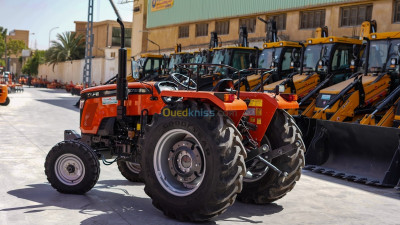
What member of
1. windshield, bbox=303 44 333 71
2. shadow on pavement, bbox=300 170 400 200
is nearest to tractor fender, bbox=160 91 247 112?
→ shadow on pavement, bbox=300 170 400 200

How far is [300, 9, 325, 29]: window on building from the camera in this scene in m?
26.4

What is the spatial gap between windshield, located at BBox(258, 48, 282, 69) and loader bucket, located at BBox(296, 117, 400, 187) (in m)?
6.79

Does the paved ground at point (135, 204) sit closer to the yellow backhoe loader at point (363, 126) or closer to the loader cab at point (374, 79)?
the yellow backhoe loader at point (363, 126)

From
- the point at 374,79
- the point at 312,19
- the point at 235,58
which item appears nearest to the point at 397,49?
the point at 374,79

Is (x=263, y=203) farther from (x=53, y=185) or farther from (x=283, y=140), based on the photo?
(x=53, y=185)

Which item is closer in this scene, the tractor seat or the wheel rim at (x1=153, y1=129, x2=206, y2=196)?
the wheel rim at (x1=153, y1=129, x2=206, y2=196)

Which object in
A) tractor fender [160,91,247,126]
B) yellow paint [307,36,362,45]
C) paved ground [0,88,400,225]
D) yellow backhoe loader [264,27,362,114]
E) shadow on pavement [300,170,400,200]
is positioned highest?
yellow paint [307,36,362,45]

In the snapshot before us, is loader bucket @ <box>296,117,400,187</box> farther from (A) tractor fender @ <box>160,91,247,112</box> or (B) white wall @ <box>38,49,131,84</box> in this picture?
(B) white wall @ <box>38,49,131,84</box>

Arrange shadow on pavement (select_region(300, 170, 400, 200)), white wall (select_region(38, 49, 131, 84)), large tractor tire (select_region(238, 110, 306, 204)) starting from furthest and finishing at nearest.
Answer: white wall (select_region(38, 49, 131, 84)) < shadow on pavement (select_region(300, 170, 400, 200)) < large tractor tire (select_region(238, 110, 306, 204))

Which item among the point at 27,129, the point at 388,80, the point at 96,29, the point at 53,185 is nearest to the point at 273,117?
the point at 53,185

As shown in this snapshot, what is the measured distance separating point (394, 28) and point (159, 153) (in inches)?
731

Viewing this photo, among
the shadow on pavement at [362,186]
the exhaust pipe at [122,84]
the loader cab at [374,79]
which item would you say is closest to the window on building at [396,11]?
the loader cab at [374,79]

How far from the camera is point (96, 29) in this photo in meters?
68.9

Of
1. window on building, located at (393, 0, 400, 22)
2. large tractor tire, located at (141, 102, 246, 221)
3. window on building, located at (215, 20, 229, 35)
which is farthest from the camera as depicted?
window on building, located at (215, 20, 229, 35)
